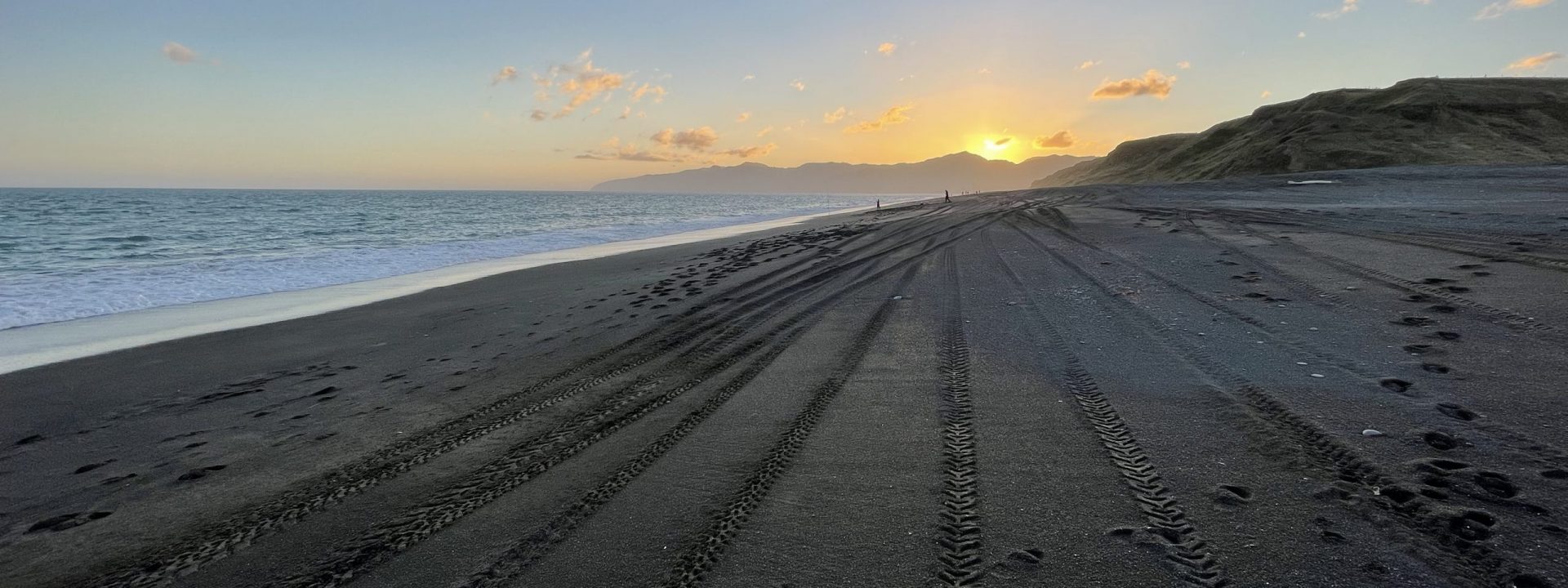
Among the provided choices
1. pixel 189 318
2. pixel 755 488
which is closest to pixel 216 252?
pixel 189 318

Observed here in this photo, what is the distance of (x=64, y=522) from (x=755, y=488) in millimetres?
3618

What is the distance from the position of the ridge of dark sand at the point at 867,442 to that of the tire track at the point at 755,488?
0.7 inches

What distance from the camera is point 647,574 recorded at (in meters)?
2.49

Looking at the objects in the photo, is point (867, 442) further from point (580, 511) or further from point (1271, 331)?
point (1271, 331)

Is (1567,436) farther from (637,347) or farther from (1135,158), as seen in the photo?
(1135,158)

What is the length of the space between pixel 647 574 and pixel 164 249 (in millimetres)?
26849

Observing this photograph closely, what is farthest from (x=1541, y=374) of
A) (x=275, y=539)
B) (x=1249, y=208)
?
(x=1249, y=208)

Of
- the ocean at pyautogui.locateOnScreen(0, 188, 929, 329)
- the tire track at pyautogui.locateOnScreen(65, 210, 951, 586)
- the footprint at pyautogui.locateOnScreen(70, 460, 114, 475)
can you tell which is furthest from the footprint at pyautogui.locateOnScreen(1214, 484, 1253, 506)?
the ocean at pyautogui.locateOnScreen(0, 188, 929, 329)

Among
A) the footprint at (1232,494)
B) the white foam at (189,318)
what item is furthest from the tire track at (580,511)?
the white foam at (189,318)

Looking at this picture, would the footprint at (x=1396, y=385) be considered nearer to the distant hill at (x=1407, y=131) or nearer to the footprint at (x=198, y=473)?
the footprint at (x=198, y=473)

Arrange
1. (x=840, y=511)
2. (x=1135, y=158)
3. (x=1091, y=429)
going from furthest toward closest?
1. (x=1135, y=158)
2. (x=1091, y=429)
3. (x=840, y=511)

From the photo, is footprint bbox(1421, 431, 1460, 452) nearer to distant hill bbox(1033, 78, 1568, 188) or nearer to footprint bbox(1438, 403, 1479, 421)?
footprint bbox(1438, 403, 1479, 421)

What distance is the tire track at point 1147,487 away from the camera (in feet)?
7.42

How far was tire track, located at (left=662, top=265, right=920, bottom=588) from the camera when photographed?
2514 millimetres
